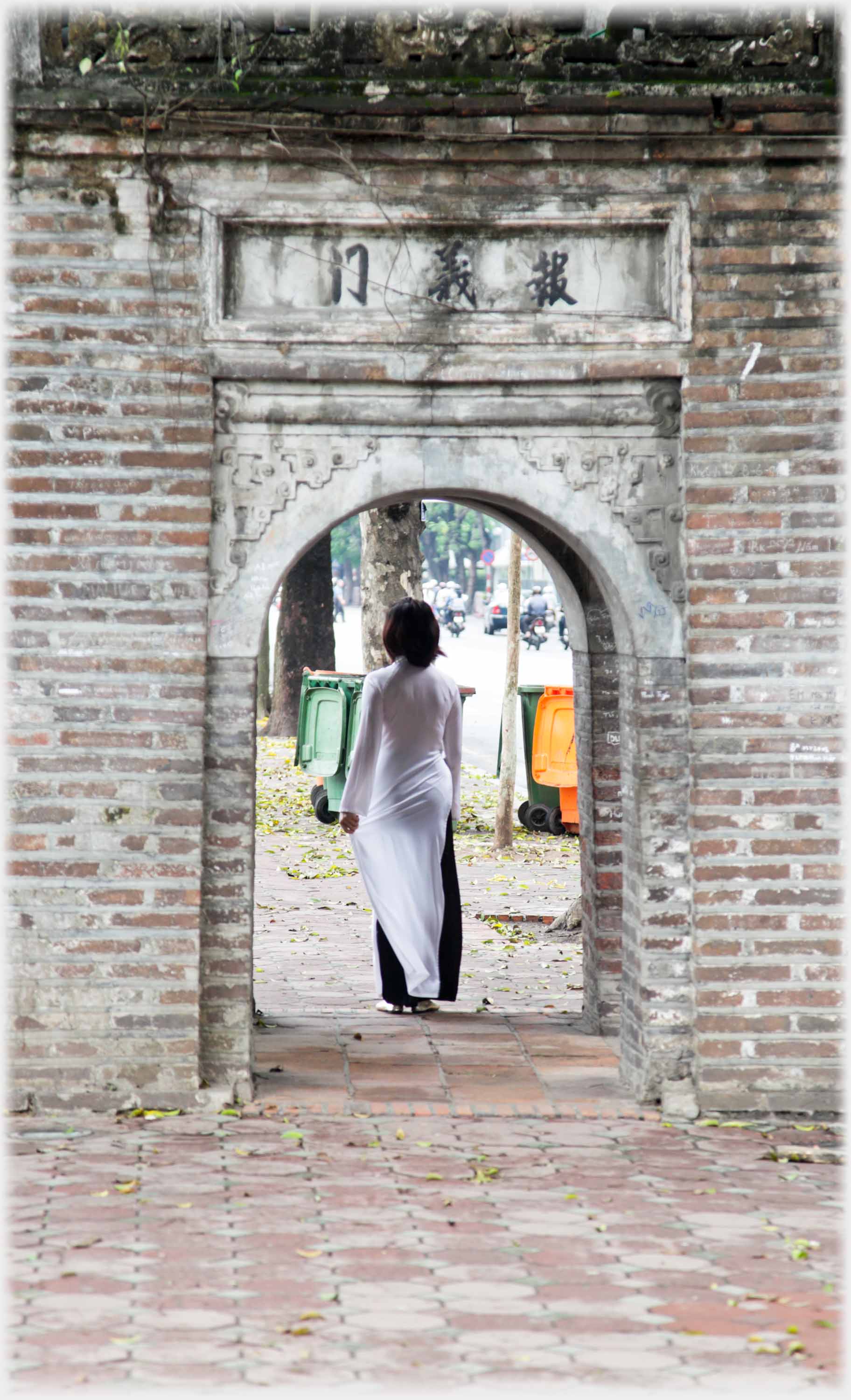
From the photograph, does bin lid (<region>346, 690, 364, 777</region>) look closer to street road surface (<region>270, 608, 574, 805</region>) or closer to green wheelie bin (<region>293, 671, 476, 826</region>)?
green wheelie bin (<region>293, 671, 476, 826</region>)

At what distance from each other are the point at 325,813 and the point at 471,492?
922 cm

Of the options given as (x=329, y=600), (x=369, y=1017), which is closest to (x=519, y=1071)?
(x=369, y=1017)

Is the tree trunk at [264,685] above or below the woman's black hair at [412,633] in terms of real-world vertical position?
below

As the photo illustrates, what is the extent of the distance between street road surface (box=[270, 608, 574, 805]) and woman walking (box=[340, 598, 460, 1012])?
0.45 meters

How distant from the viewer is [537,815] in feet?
47.8

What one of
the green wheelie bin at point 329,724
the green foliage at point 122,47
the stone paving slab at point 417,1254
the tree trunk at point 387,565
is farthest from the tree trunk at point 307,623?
the stone paving slab at point 417,1254

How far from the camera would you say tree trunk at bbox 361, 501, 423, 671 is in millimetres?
13508

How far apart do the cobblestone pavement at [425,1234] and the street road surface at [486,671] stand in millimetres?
2633

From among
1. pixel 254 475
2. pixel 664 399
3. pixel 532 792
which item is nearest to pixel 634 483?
pixel 664 399

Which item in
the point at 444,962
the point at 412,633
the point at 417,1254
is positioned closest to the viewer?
the point at 417,1254

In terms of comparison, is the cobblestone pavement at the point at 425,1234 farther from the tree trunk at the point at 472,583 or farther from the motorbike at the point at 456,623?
the tree trunk at the point at 472,583

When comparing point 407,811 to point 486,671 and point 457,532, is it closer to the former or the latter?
point 486,671

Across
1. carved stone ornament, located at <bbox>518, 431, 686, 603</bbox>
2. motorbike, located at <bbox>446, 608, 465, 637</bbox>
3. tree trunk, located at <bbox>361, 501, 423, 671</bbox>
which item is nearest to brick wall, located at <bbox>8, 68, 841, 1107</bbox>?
carved stone ornament, located at <bbox>518, 431, 686, 603</bbox>

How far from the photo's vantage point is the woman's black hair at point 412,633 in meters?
7.53
